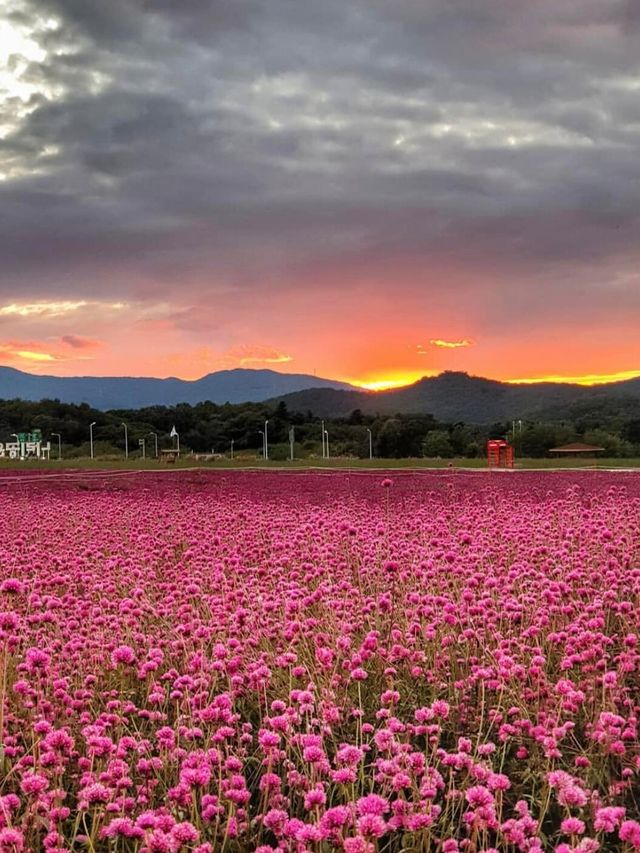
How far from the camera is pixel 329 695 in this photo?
13.1 ft

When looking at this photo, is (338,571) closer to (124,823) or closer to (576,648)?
(576,648)

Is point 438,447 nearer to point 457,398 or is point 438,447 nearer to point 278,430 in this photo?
point 278,430

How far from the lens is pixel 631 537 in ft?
24.3

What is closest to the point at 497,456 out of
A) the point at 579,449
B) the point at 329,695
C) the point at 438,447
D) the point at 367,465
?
the point at 367,465

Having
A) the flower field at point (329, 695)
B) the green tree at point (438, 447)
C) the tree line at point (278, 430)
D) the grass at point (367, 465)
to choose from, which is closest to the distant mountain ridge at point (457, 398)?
the tree line at point (278, 430)

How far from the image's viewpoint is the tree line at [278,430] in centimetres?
7425

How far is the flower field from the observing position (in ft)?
9.41

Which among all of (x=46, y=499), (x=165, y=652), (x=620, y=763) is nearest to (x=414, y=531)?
(x=165, y=652)

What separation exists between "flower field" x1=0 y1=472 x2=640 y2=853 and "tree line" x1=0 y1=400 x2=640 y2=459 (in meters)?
60.7

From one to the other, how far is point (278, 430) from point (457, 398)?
7798 cm

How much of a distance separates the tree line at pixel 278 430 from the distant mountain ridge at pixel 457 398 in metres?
33.2

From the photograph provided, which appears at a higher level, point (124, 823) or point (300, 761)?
point (124, 823)

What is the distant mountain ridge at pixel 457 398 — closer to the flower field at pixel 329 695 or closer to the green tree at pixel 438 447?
the green tree at pixel 438 447

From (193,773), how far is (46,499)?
13.6m
